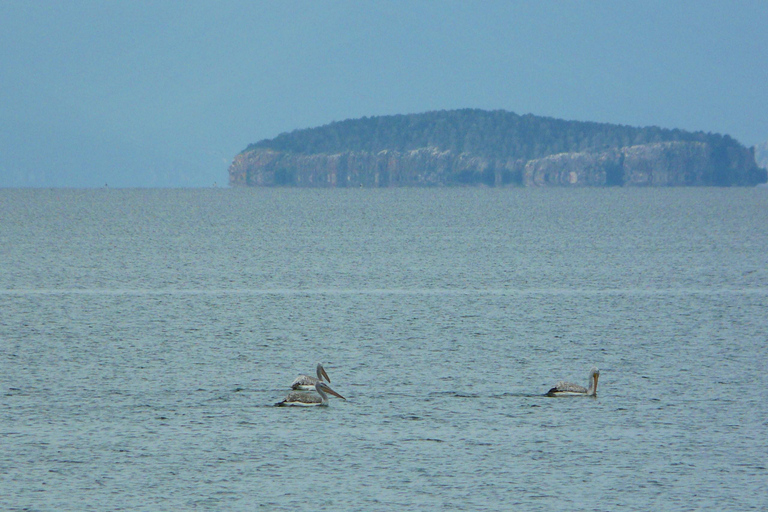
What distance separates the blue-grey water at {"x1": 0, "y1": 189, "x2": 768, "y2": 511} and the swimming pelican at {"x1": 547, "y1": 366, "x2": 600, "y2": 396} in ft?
0.53

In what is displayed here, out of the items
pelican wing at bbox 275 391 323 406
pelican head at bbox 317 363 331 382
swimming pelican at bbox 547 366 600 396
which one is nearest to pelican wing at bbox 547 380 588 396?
swimming pelican at bbox 547 366 600 396

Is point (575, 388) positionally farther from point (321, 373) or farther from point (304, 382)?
point (304, 382)

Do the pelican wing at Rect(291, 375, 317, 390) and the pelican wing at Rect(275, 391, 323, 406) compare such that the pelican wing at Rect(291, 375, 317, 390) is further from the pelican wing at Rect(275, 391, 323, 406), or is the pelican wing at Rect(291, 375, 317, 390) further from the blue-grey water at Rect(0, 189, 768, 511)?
the pelican wing at Rect(275, 391, 323, 406)

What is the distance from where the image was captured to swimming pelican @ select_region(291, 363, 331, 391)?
1367 cm

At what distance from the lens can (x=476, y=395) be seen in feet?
44.4

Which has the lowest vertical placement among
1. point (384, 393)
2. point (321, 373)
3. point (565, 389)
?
point (384, 393)

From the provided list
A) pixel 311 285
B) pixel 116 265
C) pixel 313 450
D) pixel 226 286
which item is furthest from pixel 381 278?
pixel 313 450

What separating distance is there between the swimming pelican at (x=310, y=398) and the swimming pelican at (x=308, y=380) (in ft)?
1.91

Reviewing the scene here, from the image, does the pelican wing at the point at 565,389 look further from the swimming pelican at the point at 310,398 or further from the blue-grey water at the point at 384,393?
the swimming pelican at the point at 310,398

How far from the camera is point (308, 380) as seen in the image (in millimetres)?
13727

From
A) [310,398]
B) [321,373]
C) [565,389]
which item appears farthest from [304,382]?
[565,389]

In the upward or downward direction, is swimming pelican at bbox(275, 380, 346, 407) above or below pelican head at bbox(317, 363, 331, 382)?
below

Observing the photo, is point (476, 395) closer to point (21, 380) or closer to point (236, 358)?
point (236, 358)

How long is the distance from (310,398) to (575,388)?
3.54m
